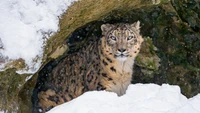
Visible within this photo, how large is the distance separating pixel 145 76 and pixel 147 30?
0.97 meters

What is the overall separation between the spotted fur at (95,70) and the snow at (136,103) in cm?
255

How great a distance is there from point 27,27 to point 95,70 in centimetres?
220

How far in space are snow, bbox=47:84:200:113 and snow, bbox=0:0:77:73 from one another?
1.24m

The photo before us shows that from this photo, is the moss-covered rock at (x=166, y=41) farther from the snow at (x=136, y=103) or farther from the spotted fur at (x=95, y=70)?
the snow at (x=136, y=103)

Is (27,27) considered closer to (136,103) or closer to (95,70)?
(136,103)

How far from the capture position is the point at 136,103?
5.48m

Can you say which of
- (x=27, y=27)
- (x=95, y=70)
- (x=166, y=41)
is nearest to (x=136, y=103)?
(x=27, y=27)

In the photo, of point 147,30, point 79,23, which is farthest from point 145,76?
point 79,23

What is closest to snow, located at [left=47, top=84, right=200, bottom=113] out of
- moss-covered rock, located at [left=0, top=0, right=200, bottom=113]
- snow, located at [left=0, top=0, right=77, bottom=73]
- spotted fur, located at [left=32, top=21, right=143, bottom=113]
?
snow, located at [left=0, top=0, right=77, bottom=73]

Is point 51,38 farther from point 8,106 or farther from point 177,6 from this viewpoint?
point 177,6

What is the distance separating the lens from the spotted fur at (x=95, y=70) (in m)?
8.34

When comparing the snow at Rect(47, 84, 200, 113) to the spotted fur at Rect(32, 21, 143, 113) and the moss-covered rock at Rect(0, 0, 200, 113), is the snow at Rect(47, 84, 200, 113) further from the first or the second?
the moss-covered rock at Rect(0, 0, 200, 113)

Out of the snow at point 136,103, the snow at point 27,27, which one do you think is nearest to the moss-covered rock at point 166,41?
the snow at point 27,27

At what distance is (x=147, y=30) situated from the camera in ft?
35.4
